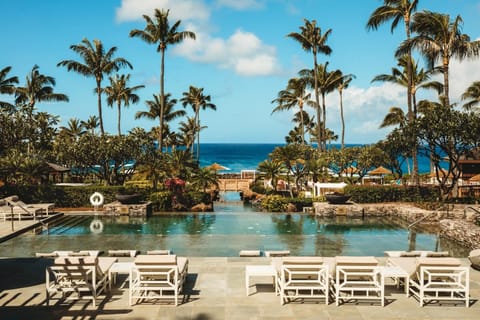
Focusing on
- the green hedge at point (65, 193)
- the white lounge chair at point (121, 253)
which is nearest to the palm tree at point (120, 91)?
the green hedge at point (65, 193)

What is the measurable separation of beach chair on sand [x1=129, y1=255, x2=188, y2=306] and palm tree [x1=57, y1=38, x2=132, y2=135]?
95.7 ft

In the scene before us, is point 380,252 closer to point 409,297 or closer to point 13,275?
point 409,297

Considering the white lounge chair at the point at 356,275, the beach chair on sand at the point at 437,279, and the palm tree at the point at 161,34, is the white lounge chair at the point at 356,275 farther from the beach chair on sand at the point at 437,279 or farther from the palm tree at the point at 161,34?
the palm tree at the point at 161,34

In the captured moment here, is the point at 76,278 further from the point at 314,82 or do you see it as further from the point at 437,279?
the point at 314,82

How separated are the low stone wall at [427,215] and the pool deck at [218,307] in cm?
631

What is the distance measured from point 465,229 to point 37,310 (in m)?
14.1

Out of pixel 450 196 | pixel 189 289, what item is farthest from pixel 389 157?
pixel 189 289

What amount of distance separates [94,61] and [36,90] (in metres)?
10.3

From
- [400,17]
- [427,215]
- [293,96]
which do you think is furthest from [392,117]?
[427,215]

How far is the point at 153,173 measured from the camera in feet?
85.5

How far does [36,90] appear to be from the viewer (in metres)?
42.0

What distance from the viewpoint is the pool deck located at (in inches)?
296

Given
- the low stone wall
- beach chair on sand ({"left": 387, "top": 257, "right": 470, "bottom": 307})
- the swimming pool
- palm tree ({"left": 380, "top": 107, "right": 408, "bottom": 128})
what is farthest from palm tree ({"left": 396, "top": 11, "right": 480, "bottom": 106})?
beach chair on sand ({"left": 387, "top": 257, "right": 470, "bottom": 307})

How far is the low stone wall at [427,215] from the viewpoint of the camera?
15.4m
